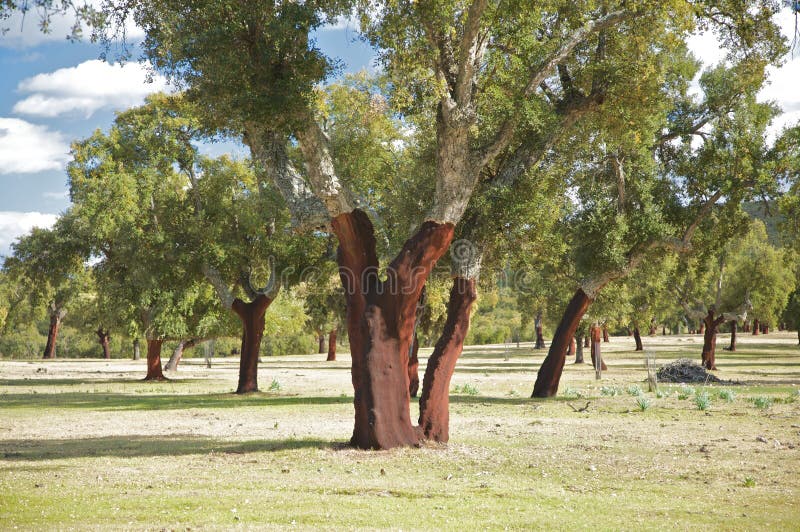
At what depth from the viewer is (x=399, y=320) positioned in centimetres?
1276

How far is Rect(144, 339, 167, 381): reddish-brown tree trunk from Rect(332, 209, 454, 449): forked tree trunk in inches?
1031

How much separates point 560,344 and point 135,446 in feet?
47.5

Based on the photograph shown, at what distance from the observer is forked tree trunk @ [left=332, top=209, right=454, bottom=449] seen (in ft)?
40.5

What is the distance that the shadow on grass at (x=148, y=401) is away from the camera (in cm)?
2306

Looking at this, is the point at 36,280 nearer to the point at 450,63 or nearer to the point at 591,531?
the point at 450,63

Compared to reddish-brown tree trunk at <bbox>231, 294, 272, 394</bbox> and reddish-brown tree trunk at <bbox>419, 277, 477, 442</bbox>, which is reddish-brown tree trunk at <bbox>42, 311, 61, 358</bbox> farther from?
reddish-brown tree trunk at <bbox>419, 277, 477, 442</bbox>

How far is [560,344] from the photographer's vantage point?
79.5 feet

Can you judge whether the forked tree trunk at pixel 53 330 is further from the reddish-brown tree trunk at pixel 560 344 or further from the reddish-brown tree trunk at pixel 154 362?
the reddish-brown tree trunk at pixel 560 344

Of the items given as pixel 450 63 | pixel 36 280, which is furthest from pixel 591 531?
pixel 36 280

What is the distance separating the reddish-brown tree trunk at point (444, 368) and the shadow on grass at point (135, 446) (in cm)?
167

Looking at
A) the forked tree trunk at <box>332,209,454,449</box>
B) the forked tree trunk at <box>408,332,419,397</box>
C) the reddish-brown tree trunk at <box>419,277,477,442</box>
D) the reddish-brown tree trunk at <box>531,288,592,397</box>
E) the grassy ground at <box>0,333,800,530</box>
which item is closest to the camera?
the grassy ground at <box>0,333,800,530</box>

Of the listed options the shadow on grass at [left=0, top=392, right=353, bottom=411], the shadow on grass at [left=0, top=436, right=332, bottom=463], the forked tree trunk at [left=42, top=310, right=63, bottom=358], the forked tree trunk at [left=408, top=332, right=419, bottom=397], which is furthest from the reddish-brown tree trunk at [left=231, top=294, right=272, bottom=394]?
the forked tree trunk at [left=42, top=310, right=63, bottom=358]

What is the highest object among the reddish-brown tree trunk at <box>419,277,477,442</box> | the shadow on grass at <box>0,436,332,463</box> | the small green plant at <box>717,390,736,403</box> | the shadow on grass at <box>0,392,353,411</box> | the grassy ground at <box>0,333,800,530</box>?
the reddish-brown tree trunk at <box>419,277,477,442</box>

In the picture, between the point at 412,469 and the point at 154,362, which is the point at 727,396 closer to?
the point at 412,469
